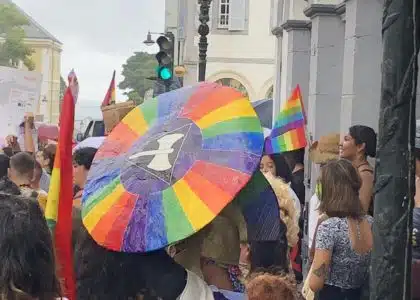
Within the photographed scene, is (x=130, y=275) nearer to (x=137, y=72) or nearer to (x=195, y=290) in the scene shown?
(x=195, y=290)

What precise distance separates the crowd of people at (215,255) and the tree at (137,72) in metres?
85.8

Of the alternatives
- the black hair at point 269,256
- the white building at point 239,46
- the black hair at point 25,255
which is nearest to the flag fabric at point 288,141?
the black hair at point 269,256

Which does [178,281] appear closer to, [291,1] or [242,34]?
[291,1]

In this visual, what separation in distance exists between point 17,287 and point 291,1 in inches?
501

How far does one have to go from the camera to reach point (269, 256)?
4.26 m

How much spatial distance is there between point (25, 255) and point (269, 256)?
7.51 feet

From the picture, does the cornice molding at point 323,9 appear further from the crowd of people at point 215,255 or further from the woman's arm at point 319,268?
the woman's arm at point 319,268

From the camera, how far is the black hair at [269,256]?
157 inches

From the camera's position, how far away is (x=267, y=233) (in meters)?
3.54

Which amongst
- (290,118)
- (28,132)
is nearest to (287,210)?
(290,118)

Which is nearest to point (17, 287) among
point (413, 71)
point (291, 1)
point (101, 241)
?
point (101, 241)

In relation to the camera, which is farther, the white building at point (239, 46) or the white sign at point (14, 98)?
the white building at point (239, 46)

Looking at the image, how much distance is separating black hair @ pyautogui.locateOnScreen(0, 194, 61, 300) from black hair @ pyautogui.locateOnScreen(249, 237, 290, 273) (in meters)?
1.74

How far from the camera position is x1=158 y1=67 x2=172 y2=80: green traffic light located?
13.7 metres
